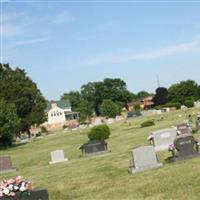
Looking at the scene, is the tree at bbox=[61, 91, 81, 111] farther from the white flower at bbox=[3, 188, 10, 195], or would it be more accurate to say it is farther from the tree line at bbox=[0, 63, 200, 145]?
the white flower at bbox=[3, 188, 10, 195]

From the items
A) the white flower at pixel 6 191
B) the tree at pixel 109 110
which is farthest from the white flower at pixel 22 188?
the tree at pixel 109 110

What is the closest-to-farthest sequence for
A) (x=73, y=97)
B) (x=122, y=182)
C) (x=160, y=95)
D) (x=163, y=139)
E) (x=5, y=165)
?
(x=122, y=182) → (x=163, y=139) → (x=5, y=165) → (x=160, y=95) → (x=73, y=97)

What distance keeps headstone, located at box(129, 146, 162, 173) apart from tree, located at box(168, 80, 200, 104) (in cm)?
9449

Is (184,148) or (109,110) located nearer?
(184,148)

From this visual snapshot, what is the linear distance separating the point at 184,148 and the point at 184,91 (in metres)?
96.1

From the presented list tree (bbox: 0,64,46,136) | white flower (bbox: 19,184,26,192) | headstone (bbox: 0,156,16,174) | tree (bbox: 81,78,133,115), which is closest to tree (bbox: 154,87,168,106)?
tree (bbox: 81,78,133,115)

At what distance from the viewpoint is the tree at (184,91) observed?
11531 cm

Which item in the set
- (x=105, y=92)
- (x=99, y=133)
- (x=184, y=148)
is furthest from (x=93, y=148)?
(x=105, y=92)

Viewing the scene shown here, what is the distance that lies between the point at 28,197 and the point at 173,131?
15.1m

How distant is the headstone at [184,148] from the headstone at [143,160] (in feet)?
3.29

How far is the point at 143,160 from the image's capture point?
65.2 ft

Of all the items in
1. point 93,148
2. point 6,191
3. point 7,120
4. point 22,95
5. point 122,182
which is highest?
point 22,95

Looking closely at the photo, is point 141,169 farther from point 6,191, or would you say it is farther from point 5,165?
point 5,165

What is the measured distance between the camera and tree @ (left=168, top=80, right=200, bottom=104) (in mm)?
115312
